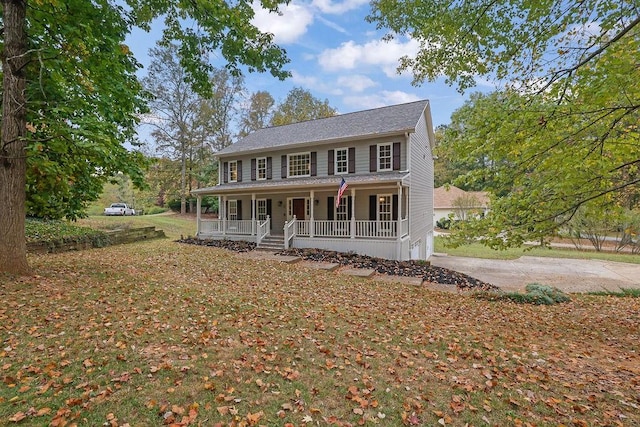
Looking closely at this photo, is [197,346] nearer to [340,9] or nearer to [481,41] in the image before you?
[481,41]

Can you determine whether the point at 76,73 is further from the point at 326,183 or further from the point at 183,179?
the point at 183,179

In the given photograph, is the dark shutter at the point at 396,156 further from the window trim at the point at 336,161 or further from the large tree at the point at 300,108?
the large tree at the point at 300,108

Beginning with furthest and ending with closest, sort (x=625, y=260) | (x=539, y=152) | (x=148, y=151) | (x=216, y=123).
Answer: (x=216, y=123) → (x=148, y=151) → (x=625, y=260) → (x=539, y=152)

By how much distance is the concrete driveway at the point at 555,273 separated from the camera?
1137 cm

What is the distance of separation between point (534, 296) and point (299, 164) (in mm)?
11848

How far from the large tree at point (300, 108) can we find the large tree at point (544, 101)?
30.3 metres

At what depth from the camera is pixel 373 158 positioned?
1439cm

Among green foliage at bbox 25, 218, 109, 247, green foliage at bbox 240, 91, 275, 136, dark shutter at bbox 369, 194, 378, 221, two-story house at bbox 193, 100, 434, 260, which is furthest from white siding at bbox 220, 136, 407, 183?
Answer: green foliage at bbox 240, 91, 275, 136

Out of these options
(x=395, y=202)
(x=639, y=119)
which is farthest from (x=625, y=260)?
(x=639, y=119)

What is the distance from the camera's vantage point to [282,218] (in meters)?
17.2

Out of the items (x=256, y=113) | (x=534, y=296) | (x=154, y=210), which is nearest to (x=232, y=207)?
(x=534, y=296)

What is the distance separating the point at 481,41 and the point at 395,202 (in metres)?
8.80

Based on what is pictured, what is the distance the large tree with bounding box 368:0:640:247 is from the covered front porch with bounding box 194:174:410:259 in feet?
20.0

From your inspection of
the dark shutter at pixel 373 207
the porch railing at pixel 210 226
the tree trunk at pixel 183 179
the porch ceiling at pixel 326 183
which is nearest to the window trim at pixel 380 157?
the porch ceiling at pixel 326 183
